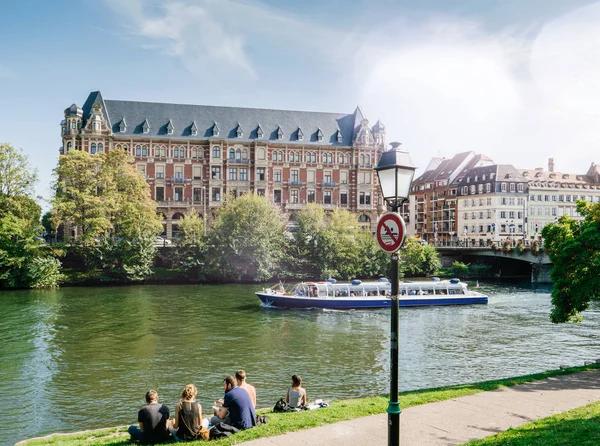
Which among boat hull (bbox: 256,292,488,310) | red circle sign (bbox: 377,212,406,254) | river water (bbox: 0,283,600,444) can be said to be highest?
red circle sign (bbox: 377,212,406,254)

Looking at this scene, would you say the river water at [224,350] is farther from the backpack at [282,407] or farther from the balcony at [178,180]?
the balcony at [178,180]

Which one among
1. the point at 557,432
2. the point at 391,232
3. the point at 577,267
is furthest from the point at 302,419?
the point at 577,267

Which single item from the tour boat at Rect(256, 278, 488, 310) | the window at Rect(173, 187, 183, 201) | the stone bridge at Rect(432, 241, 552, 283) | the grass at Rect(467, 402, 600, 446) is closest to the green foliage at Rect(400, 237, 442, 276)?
the stone bridge at Rect(432, 241, 552, 283)

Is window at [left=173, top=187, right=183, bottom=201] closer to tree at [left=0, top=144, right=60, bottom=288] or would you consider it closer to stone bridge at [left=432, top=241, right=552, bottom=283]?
tree at [left=0, top=144, right=60, bottom=288]

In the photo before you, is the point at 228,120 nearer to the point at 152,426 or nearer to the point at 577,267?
the point at 577,267

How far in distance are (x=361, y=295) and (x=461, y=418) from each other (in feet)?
117

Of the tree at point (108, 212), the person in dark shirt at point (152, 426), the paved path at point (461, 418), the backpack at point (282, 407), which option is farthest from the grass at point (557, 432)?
the tree at point (108, 212)

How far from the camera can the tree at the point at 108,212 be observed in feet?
201

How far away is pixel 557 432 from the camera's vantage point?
10766mm

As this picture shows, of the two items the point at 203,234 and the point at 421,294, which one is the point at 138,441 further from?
the point at 203,234

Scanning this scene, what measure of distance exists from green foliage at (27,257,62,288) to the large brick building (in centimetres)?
2614

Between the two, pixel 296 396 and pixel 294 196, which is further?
pixel 294 196

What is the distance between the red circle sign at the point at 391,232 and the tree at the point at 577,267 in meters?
16.4

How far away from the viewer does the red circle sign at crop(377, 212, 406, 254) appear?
28.1 ft
